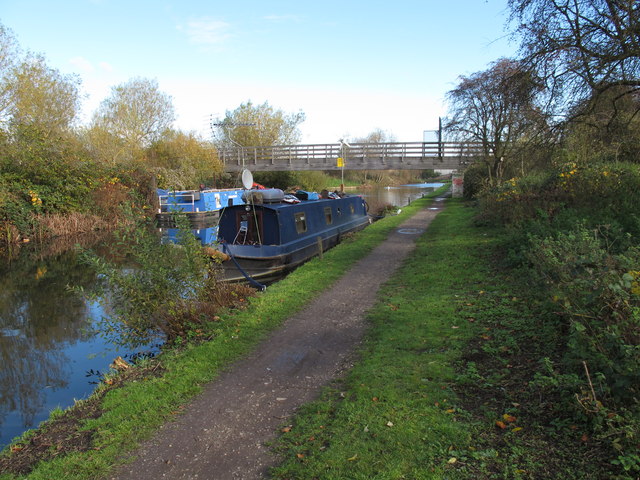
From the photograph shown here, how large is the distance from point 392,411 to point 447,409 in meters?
0.44

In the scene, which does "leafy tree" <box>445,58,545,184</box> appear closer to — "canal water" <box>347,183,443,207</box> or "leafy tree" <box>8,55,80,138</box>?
"canal water" <box>347,183,443,207</box>

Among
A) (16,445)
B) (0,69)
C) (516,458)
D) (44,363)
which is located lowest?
(44,363)

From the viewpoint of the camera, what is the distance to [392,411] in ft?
12.3

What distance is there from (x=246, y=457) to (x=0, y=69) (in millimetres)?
22824

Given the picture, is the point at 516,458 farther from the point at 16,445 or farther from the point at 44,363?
the point at 44,363

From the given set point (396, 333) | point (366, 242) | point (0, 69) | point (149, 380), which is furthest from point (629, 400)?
point (0, 69)

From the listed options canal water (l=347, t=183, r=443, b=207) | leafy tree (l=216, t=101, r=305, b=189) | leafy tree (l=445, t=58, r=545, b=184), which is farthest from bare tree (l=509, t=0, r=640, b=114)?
leafy tree (l=216, t=101, r=305, b=189)

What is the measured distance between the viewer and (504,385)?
3.98 metres

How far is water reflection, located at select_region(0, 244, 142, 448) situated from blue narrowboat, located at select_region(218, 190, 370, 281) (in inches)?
139

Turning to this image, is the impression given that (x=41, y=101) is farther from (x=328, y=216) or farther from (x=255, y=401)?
(x=255, y=401)

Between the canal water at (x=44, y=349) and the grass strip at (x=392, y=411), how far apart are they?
3493 millimetres

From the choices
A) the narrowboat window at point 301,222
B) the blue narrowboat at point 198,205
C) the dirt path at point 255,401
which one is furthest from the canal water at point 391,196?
the dirt path at point 255,401

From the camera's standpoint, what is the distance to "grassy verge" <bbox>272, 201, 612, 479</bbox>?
299cm

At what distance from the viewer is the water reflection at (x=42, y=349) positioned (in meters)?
5.66
